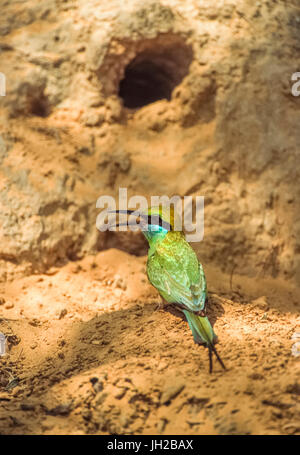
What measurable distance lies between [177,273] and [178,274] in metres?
0.01

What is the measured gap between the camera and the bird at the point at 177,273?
8.77 feet

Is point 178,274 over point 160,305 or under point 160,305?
over

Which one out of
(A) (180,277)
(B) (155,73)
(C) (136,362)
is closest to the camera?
(C) (136,362)

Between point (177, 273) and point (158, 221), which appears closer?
point (177, 273)

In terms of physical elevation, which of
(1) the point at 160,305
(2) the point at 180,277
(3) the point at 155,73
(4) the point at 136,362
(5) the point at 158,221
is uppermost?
(3) the point at 155,73

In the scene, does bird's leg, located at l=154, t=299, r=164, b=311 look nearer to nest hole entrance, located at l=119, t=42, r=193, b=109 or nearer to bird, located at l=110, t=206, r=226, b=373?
bird, located at l=110, t=206, r=226, b=373

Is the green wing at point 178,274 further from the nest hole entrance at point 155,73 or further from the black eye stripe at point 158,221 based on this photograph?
the nest hole entrance at point 155,73

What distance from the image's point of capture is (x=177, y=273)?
3.04 m

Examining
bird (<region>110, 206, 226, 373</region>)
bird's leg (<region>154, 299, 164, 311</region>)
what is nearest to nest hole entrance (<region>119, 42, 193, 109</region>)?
bird (<region>110, 206, 226, 373</region>)

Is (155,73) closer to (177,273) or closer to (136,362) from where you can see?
(177,273)

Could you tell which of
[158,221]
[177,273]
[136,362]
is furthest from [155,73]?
[136,362]

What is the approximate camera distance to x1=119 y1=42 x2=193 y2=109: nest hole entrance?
14.7 feet
